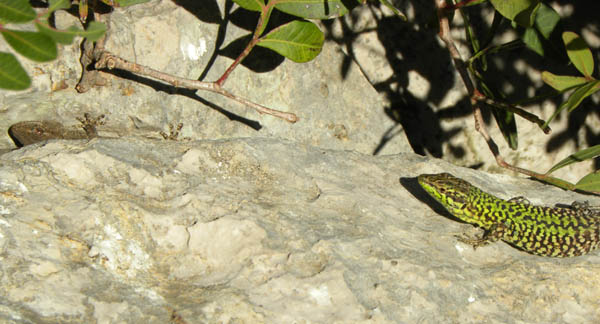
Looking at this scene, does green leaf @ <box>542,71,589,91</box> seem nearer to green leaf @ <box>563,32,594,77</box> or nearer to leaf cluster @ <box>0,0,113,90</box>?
green leaf @ <box>563,32,594,77</box>

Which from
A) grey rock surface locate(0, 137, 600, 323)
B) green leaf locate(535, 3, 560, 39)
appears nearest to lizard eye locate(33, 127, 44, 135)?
grey rock surface locate(0, 137, 600, 323)

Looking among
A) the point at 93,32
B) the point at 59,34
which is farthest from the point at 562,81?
the point at 59,34

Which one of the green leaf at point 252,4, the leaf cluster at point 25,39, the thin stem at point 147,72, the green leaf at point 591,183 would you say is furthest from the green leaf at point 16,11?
the green leaf at point 591,183

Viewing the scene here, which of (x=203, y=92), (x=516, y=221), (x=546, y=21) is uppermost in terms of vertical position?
(x=546, y=21)

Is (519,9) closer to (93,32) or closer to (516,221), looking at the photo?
(516,221)

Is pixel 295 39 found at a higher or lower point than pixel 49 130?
higher

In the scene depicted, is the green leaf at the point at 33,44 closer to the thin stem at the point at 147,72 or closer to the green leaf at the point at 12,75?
the green leaf at the point at 12,75
